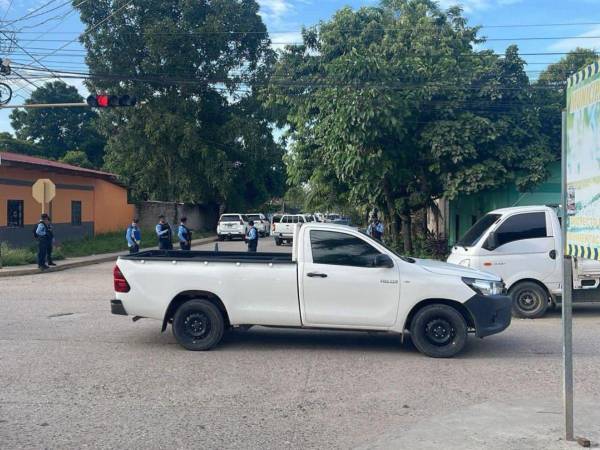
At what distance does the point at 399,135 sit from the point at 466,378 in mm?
12041

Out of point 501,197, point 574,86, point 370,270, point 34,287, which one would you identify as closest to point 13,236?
point 34,287

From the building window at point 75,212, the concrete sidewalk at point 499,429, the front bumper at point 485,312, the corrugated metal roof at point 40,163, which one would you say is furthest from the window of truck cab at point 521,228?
the building window at point 75,212

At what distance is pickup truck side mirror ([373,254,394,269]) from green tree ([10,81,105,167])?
204 feet

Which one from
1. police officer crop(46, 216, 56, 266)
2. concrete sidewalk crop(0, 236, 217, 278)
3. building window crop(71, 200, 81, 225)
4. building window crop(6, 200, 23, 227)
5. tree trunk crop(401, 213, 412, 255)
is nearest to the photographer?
concrete sidewalk crop(0, 236, 217, 278)

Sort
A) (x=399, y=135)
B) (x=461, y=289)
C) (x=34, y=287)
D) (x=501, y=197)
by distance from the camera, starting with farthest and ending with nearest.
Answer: (x=501, y=197)
(x=399, y=135)
(x=34, y=287)
(x=461, y=289)

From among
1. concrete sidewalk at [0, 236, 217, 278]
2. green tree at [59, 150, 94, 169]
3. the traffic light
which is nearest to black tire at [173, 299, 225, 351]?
the traffic light

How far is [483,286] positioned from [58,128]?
2581 inches

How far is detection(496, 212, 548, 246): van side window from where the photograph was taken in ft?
37.3

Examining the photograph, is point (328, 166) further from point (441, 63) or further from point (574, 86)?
point (574, 86)

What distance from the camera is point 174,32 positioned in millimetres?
39750

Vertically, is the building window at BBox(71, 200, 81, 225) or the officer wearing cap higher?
the building window at BBox(71, 200, 81, 225)

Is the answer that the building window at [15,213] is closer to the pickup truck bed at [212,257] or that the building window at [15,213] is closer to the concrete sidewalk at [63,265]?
the concrete sidewalk at [63,265]

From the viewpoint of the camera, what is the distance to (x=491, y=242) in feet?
37.1

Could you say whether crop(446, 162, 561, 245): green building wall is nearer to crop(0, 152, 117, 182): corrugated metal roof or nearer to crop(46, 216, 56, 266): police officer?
crop(46, 216, 56, 266): police officer
